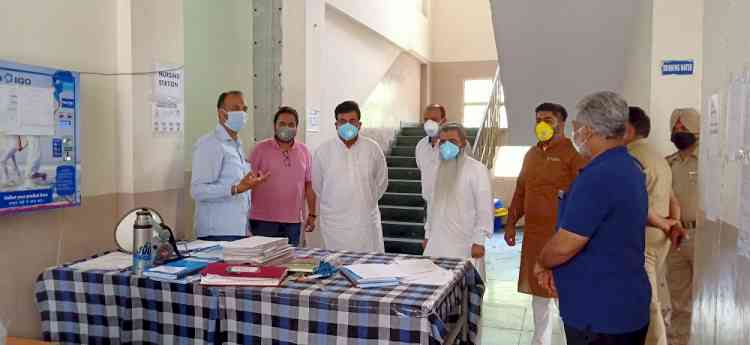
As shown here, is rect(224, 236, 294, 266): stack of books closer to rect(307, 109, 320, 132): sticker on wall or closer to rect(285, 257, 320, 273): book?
rect(285, 257, 320, 273): book

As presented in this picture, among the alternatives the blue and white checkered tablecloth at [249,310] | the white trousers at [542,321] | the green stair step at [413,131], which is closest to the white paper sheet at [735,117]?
the blue and white checkered tablecloth at [249,310]

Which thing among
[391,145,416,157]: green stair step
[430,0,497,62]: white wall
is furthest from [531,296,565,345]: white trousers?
[430,0,497,62]: white wall

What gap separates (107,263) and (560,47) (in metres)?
4.07

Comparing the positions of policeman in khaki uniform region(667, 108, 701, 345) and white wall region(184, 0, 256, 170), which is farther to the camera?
white wall region(184, 0, 256, 170)

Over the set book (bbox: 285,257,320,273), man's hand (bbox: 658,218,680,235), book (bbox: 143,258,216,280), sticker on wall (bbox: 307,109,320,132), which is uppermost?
sticker on wall (bbox: 307,109,320,132)

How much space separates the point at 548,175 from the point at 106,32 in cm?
253

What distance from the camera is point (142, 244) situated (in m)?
2.25

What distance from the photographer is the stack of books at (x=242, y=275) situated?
81.6 inches

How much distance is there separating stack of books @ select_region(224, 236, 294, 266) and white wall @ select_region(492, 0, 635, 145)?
10.1 feet

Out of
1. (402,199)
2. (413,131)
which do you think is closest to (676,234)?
(402,199)

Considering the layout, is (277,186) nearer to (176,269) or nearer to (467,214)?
(467,214)

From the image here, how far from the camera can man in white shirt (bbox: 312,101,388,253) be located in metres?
3.43

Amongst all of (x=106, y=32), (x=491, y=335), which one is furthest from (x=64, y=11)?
(x=491, y=335)

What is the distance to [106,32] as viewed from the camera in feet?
9.36
